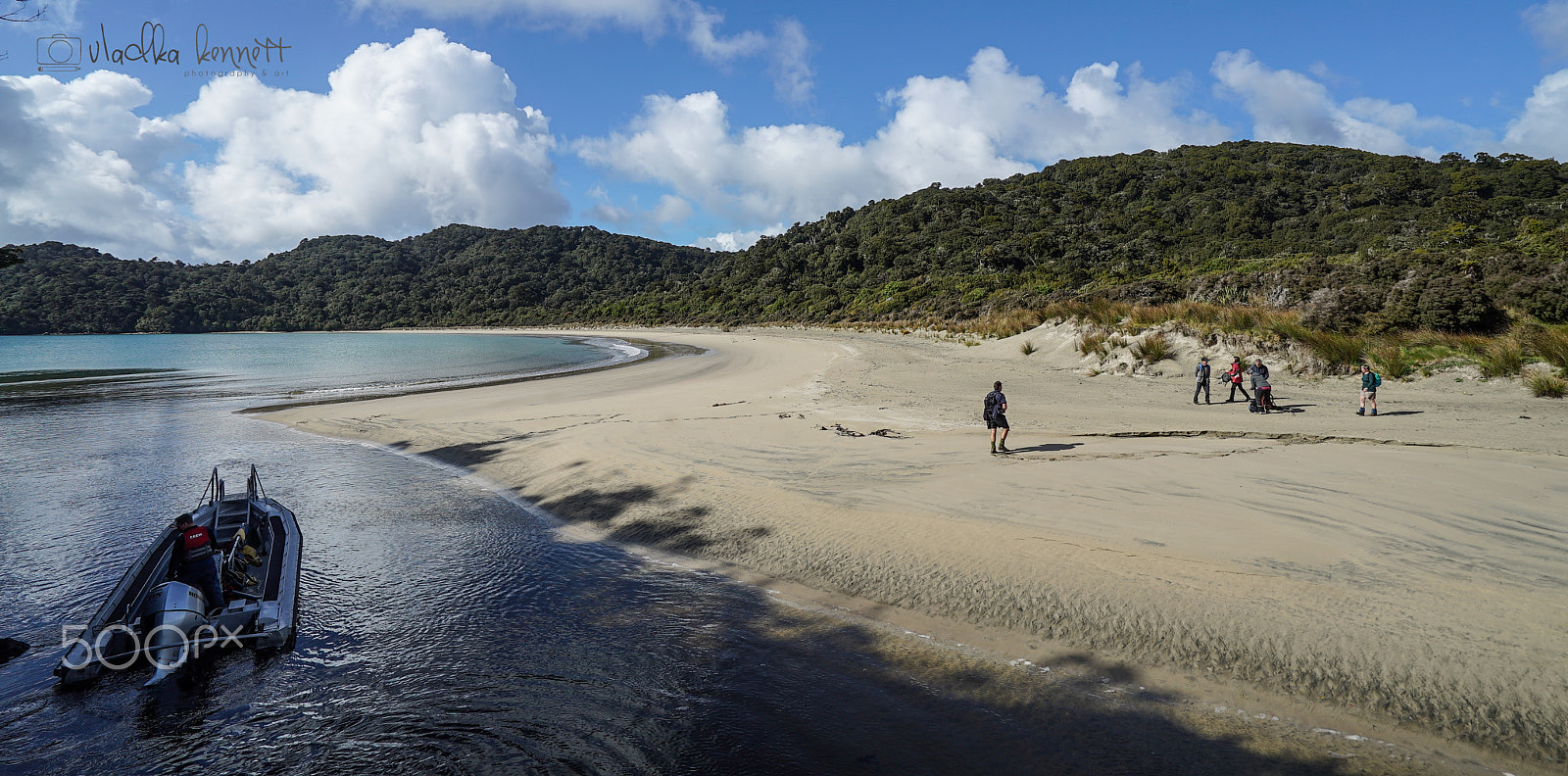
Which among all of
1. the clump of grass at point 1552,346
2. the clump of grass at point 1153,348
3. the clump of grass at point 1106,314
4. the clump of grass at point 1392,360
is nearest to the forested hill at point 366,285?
the clump of grass at point 1106,314

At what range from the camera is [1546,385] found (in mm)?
12688

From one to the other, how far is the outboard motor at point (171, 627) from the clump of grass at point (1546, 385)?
71.2ft

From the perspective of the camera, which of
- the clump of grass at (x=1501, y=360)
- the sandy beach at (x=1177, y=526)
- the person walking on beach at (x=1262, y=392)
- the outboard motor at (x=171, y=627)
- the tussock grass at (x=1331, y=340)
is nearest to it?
the sandy beach at (x=1177, y=526)

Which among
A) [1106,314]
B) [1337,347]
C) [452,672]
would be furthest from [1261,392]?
[452,672]

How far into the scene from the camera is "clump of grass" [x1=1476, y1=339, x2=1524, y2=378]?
13.5m

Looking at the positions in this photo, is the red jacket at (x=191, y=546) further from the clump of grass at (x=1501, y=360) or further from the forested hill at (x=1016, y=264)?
the forested hill at (x=1016, y=264)

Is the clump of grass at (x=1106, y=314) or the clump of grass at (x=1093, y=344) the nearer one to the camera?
the clump of grass at (x=1093, y=344)

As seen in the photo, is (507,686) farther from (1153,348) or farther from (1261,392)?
(1153,348)

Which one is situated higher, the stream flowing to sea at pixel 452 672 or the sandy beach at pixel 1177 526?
the sandy beach at pixel 1177 526

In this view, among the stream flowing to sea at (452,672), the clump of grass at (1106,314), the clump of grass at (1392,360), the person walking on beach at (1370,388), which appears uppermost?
the clump of grass at (1106,314)

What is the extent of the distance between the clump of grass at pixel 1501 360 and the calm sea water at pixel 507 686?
16.0 metres

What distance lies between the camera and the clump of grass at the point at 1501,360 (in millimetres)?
13545

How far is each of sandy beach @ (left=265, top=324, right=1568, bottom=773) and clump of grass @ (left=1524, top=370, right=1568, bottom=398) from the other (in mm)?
259

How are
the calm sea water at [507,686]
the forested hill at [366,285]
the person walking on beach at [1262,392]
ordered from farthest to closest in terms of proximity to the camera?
the forested hill at [366,285] < the person walking on beach at [1262,392] < the calm sea water at [507,686]
